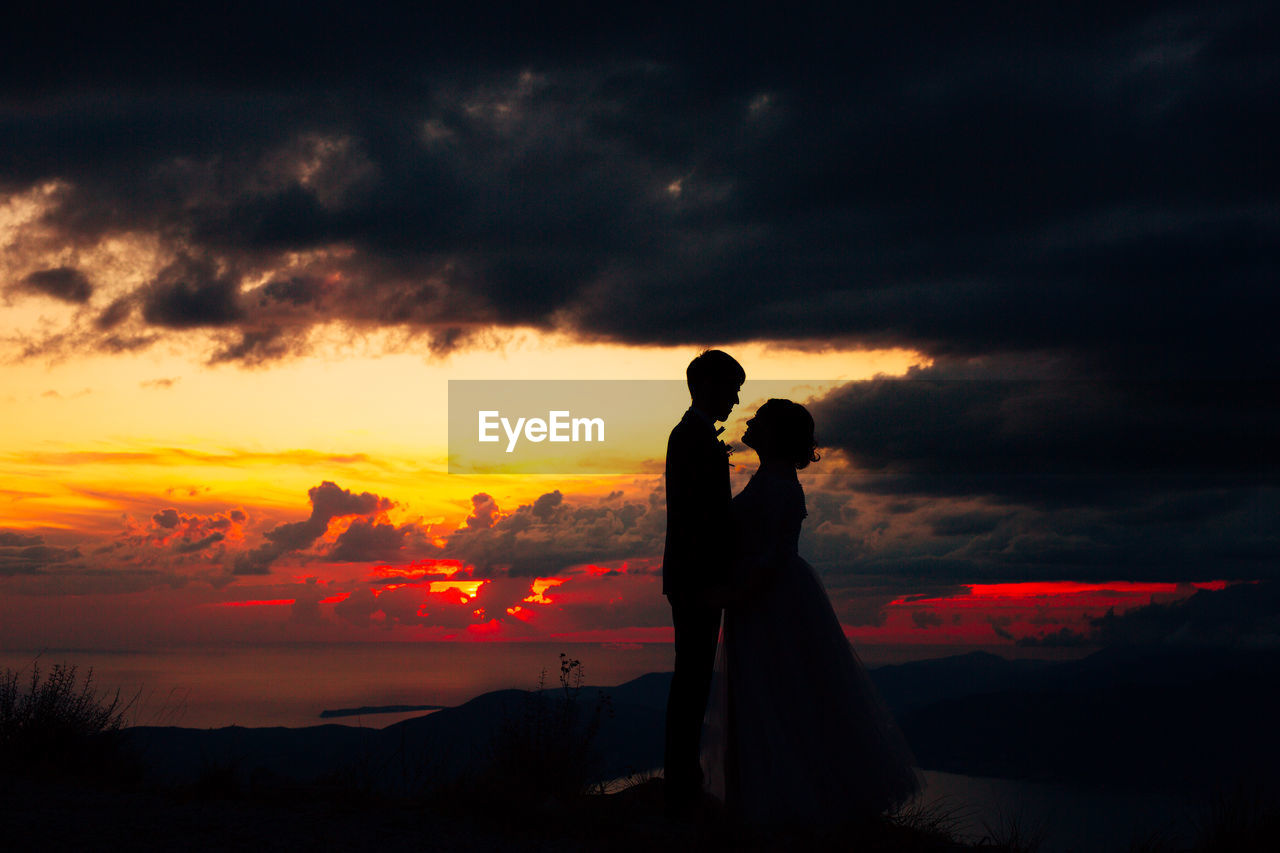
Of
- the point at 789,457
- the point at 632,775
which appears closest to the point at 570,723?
the point at 632,775

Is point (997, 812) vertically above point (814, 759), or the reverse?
point (814, 759)

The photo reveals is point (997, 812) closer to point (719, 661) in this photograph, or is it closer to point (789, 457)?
point (719, 661)

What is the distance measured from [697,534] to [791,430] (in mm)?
782

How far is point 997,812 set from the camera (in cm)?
533

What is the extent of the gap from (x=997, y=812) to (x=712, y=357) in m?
3.04

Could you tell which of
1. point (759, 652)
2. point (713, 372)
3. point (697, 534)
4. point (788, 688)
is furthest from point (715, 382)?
point (788, 688)

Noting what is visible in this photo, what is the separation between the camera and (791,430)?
5.14 meters

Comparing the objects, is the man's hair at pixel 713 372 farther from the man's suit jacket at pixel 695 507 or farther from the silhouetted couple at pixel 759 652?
the man's suit jacket at pixel 695 507

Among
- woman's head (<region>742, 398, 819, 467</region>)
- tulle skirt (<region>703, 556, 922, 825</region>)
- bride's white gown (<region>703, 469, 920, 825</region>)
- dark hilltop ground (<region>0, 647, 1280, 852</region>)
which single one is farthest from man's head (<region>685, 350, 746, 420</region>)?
dark hilltop ground (<region>0, 647, 1280, 852</region>)

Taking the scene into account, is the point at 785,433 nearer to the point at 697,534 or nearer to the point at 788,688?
the point at 697,534

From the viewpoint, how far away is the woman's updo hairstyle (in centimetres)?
512

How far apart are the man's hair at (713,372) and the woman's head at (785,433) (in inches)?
12.0

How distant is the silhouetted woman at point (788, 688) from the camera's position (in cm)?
505

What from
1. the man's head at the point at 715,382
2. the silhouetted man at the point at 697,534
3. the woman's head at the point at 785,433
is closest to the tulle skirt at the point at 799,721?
the silhouetted man at the point at 697,534
